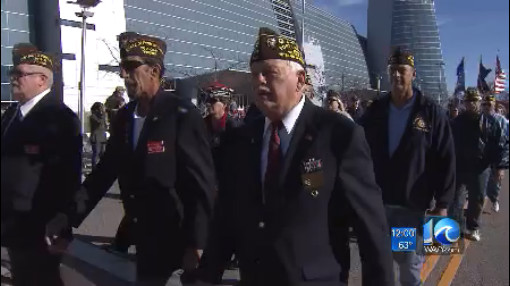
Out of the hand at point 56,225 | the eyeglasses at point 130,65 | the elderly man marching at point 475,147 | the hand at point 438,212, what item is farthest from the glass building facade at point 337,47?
the elderly man marching at point 475,147

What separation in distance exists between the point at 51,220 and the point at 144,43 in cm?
84

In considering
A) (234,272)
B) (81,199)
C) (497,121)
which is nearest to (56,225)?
(81,199)

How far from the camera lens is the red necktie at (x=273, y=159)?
5.32 ft

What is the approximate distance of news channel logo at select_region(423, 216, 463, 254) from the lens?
8.86ft

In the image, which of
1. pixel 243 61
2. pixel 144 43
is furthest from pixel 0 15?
pixel 243 61

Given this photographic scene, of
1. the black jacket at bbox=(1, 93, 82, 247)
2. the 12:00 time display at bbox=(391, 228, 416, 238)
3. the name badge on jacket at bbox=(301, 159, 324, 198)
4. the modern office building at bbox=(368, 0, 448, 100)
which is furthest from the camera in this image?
the 12:00 time display at bbox=(391, 228, 416, 238)

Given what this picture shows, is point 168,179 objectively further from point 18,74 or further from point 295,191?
point 18,74

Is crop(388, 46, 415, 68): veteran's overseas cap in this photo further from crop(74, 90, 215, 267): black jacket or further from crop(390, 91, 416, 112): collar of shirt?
crop(74, 90, 215, 267): black jacket

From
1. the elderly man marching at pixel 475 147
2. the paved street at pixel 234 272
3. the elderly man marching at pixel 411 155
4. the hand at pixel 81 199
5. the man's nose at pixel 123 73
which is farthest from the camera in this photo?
the elderly man marching at pixel 475 147

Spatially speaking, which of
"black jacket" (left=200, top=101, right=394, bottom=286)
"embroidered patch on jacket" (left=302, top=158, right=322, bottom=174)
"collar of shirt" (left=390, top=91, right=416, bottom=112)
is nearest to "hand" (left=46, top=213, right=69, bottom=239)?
"black jacket" (left=200, top=101, right=394, bottom=286)

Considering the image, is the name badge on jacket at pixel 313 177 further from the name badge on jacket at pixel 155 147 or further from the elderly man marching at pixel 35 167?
the elderly man marching at pixel 35 167

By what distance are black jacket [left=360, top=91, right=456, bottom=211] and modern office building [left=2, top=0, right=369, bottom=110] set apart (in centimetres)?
53

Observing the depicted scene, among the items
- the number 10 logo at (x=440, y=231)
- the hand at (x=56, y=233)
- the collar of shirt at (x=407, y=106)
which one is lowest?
the number 10 logo at (x=440, y=231)

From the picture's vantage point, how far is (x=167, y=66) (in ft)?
6.82
